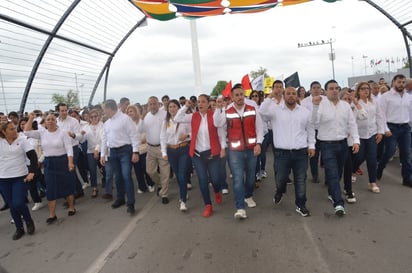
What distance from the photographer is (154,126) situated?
18.9ft

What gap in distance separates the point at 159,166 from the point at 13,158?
Result: 2.35 meters

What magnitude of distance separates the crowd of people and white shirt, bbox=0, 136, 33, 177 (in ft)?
0.04

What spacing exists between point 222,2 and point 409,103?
6468 mm

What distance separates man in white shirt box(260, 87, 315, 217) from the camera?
4.32m

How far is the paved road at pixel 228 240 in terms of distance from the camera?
125 inches

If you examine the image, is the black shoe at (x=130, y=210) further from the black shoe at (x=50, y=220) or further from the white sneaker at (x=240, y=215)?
the white sneaker at (x=240, y=215)

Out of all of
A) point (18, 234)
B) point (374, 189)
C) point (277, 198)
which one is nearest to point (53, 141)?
point (18, 234)

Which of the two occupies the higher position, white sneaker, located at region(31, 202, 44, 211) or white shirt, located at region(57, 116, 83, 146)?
white shirt, located at region(57, 116, 83, 146)

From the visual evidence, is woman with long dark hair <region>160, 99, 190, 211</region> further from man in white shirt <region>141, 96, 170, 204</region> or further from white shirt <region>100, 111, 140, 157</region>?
white shirt <region>100, 111, 140, 157</region>

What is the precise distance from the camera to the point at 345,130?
4.45 metres

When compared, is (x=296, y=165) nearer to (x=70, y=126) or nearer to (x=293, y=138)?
(x=293, y=138)

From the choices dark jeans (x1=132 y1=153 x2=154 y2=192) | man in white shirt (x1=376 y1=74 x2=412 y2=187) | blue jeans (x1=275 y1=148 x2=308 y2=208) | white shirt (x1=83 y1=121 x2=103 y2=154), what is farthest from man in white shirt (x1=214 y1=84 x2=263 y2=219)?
white shirt (x1=83 y1=121 x2=103 y2=154)

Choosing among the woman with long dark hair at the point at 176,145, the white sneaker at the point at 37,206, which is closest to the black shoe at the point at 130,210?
the woman with long dark hair at the point at 176,145

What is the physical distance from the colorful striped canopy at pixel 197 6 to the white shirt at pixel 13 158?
6.44 meters
